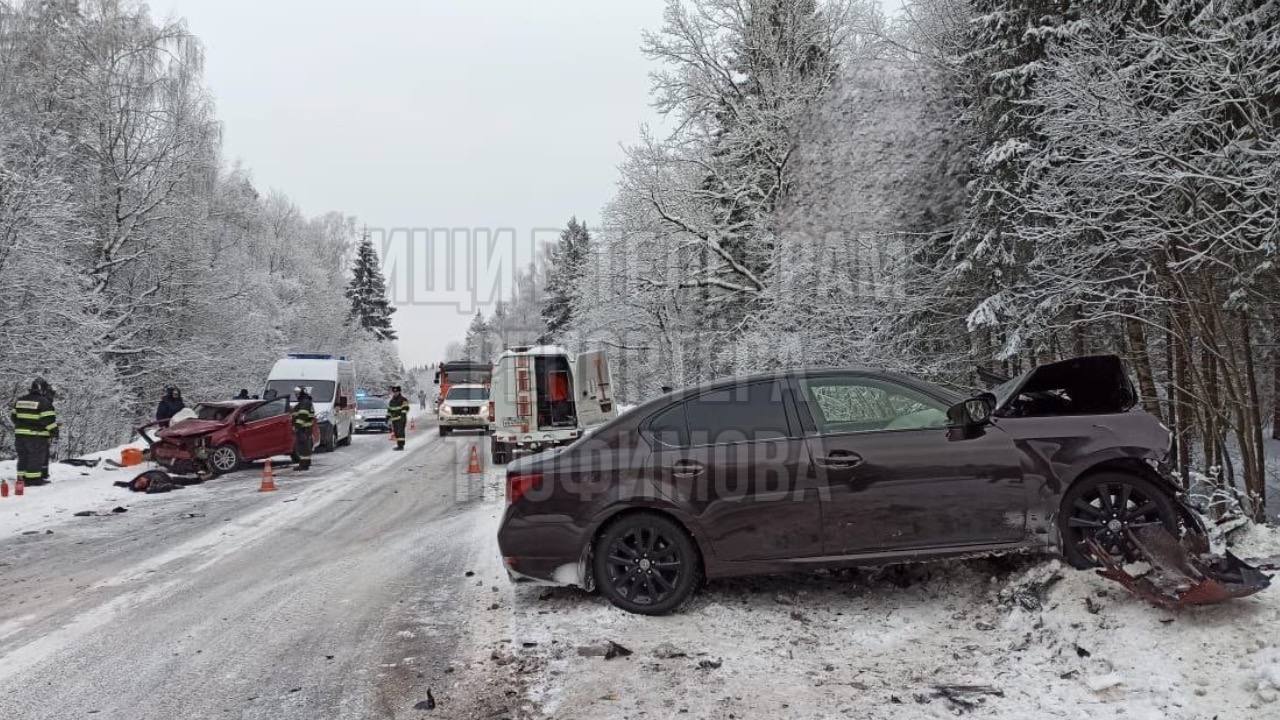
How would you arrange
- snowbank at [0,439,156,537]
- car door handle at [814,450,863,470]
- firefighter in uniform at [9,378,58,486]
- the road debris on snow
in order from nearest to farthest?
the road debris on snow
car door handle at [814,450,863,470]
snowbank at [0,439,156,537]
firefighter in uniform at [9,378,58,486]

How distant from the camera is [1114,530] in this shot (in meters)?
4.89

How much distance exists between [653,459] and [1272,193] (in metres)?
6.99

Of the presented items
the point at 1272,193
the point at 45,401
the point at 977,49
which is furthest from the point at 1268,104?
the point at 45,401

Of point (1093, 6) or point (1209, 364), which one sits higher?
point (1093, 6)

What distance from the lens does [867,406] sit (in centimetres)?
537

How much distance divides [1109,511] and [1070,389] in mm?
955

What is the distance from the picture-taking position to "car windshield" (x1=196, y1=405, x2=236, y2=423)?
16.4m

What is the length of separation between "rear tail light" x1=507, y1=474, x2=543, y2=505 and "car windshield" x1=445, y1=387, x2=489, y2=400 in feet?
75.6

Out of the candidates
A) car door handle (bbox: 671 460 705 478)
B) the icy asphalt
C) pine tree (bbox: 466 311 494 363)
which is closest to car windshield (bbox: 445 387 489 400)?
the icy asphalt

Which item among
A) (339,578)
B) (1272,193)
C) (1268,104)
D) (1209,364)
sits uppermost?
(1268,104)

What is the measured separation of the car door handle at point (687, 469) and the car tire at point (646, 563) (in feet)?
1.05

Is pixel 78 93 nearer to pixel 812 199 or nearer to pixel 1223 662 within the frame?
pixel 812 199

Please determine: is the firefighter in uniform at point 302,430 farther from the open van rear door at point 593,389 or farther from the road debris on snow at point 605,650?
the road debris on snow at point 605,650

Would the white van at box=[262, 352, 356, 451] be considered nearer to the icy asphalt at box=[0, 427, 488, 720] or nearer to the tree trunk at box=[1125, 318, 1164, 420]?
the icy asphalt at box=[0, 427, 488, 720]
